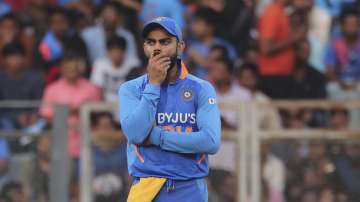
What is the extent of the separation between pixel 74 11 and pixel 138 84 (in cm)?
771

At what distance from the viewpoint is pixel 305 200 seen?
10891 mm

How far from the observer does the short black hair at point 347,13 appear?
13266mm

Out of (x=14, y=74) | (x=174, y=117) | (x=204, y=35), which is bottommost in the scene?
(x=174, y=117)

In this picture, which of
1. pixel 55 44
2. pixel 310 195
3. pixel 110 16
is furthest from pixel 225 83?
pixel 55 44

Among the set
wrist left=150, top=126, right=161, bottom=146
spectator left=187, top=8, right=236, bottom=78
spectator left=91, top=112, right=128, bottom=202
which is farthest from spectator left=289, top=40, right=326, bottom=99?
wrist left=150, top=126, right=161, bottom=146

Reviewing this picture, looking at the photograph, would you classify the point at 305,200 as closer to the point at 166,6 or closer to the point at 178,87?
the point at 166,6

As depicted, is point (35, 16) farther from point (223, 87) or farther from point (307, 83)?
point (307, 83)

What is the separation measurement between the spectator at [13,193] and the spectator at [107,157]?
800mm

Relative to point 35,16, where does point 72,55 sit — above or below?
below

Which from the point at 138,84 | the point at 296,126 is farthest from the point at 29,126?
the point at 138,84

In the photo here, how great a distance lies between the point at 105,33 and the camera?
535 inches

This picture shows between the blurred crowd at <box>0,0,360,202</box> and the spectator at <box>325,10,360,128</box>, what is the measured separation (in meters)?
0.01

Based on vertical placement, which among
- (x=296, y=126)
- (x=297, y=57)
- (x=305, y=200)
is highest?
(x=297, y=57)

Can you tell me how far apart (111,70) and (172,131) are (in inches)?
254
